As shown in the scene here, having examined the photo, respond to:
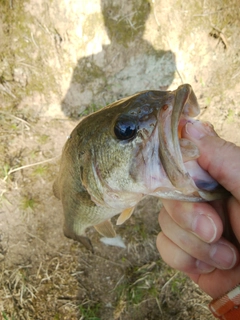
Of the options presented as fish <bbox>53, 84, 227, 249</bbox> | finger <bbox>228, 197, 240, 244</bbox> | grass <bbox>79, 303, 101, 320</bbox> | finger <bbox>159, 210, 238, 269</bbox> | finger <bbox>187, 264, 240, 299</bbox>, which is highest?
fish <bbox>53, 84, 227, 249</bbox>

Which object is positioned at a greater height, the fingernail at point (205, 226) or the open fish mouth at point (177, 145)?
the open fish mouth at point (177, 145)

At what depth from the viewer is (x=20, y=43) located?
218cm

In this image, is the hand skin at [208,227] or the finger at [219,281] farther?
the finger at [219,281]

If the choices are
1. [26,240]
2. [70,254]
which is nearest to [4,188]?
[26,240]

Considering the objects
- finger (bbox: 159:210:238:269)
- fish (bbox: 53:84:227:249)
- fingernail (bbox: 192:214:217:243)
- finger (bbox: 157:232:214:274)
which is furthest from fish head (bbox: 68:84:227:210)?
finger (bbox: 157:232:214:274)

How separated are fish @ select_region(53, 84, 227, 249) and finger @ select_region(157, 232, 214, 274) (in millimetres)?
329

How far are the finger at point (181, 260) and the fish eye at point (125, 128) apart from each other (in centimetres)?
73

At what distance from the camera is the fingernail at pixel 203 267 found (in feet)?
4.56

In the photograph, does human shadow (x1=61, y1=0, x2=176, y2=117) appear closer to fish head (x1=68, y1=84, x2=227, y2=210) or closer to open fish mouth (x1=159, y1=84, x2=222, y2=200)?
fish head (x1=68, y1=84, x2=227, y2=210)

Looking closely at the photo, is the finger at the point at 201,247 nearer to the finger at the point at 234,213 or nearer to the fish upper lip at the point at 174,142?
the finger at the point at 234,213

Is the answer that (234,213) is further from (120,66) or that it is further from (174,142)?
(120,66)

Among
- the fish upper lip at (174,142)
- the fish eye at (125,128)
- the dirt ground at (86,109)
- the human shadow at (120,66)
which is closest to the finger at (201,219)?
the fish upper lip at (174,142)

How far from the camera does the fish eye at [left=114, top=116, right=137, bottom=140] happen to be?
3.27ft

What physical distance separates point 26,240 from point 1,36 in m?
1.77
